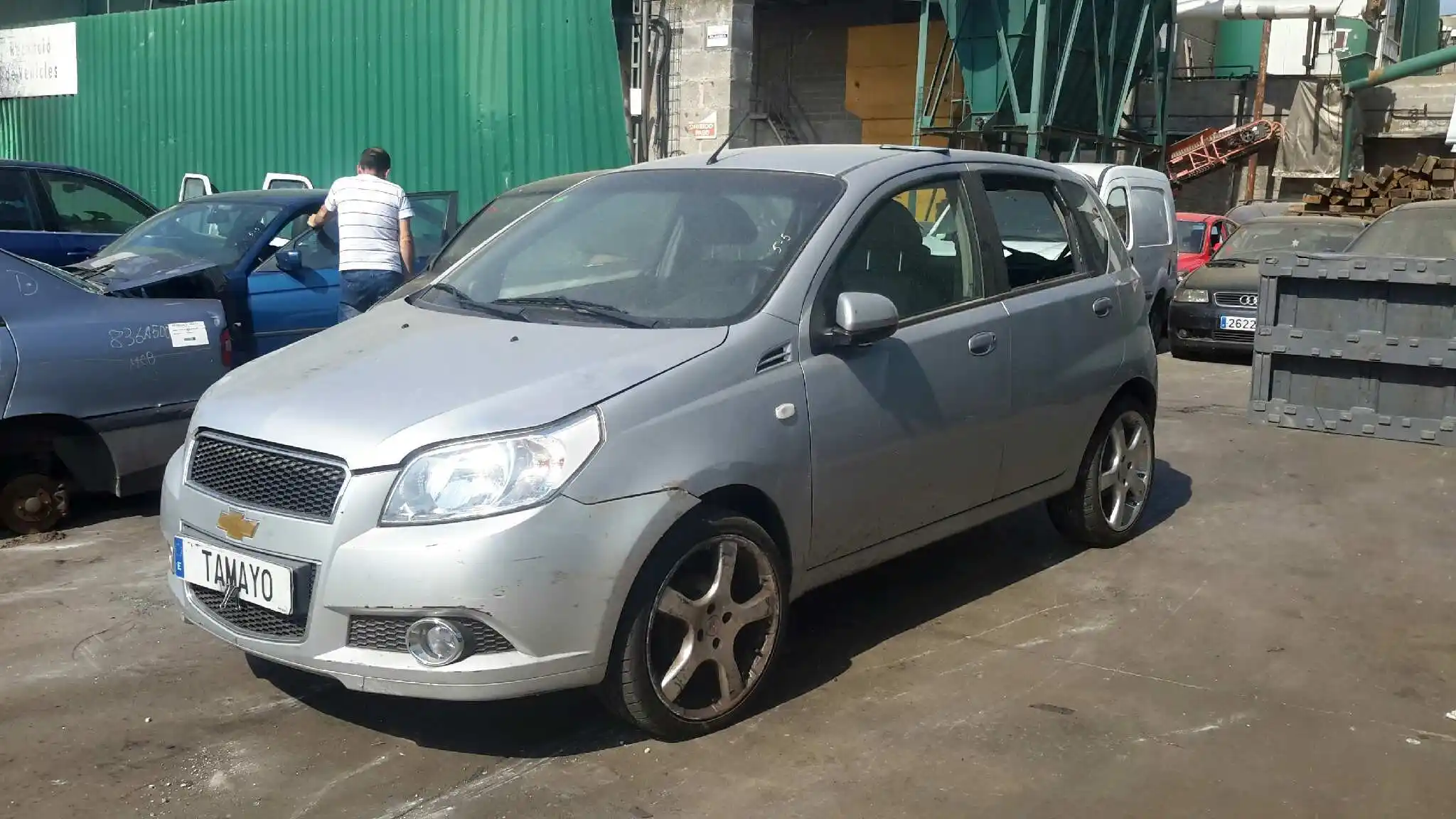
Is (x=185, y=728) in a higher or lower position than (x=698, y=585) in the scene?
lower

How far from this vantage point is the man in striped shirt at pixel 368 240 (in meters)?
8.36

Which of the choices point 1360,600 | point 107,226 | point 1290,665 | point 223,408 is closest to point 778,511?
point 223,408

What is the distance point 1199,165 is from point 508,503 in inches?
1145

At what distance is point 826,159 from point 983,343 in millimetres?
865

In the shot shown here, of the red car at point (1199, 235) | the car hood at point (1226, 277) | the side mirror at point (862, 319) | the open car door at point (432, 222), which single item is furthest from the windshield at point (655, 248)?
the red car at point (1199, 235)

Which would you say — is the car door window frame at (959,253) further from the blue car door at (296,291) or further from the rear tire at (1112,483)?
the blue car door at (296,291)

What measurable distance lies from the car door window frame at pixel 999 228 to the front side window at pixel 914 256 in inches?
2.6

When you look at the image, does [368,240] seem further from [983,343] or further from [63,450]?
[983,343]

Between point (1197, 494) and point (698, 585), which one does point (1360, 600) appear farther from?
point (698, 585)

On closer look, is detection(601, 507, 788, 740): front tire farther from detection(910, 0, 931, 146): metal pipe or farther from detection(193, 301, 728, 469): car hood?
detection(910, 0, 931, 146): metal pipe

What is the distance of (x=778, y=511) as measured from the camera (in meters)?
4.03

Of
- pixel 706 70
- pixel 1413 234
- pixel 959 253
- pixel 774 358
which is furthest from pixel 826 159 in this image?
pixel 706 70

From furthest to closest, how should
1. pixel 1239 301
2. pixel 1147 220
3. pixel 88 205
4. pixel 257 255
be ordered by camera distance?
pixel 1147 220 < pixel 1239 301 < pixel 88 205 < pixel 257 255

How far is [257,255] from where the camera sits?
862cm
